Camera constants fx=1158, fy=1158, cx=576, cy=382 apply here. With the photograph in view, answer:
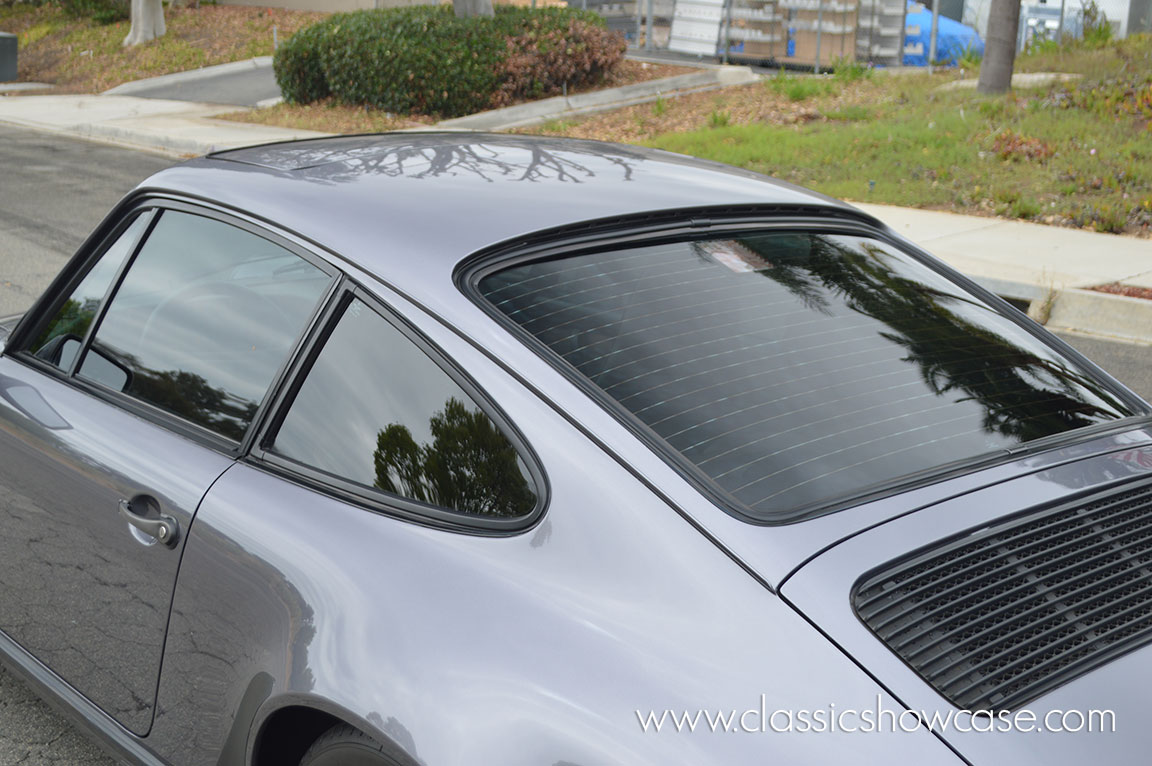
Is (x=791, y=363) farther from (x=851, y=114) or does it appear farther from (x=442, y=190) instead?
(x=851, y=114)

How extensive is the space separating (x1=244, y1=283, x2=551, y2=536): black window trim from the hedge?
15.8 metres

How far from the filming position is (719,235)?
2.52 m

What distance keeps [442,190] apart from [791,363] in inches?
33.5

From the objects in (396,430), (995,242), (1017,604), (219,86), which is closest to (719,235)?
(396,430)

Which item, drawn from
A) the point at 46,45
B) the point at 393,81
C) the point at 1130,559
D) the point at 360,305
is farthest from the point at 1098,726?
the point at 46,45

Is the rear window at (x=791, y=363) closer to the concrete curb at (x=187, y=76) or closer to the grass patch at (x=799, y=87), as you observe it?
the grass patch at (x=799, y=87)

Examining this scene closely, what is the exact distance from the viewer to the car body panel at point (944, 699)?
4.91ft

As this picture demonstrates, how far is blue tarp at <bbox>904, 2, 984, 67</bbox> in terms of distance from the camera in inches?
837

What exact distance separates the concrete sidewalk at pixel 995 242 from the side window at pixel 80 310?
22.4ft

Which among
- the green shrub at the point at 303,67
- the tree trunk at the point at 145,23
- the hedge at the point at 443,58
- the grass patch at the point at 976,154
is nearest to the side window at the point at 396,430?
the grass patch at the point at 976,154

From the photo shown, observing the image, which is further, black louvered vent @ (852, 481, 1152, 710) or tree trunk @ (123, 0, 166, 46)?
tree trunk @ (123, 0, 166, 46)

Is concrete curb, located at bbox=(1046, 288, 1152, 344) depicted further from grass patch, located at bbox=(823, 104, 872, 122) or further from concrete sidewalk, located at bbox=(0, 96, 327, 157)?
concrete sidewalk, located at bbox=(0, 96, 327, 157)

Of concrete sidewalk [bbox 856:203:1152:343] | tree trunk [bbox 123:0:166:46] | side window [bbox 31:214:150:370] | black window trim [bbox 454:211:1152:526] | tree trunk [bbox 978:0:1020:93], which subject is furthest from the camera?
tree trunk [bbox 123:0:166:46]

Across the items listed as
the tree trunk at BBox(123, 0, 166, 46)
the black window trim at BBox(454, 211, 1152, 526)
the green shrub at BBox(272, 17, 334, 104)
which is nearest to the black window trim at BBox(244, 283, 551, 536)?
the black window trim at BBox(454, 211, 1152, 526)
